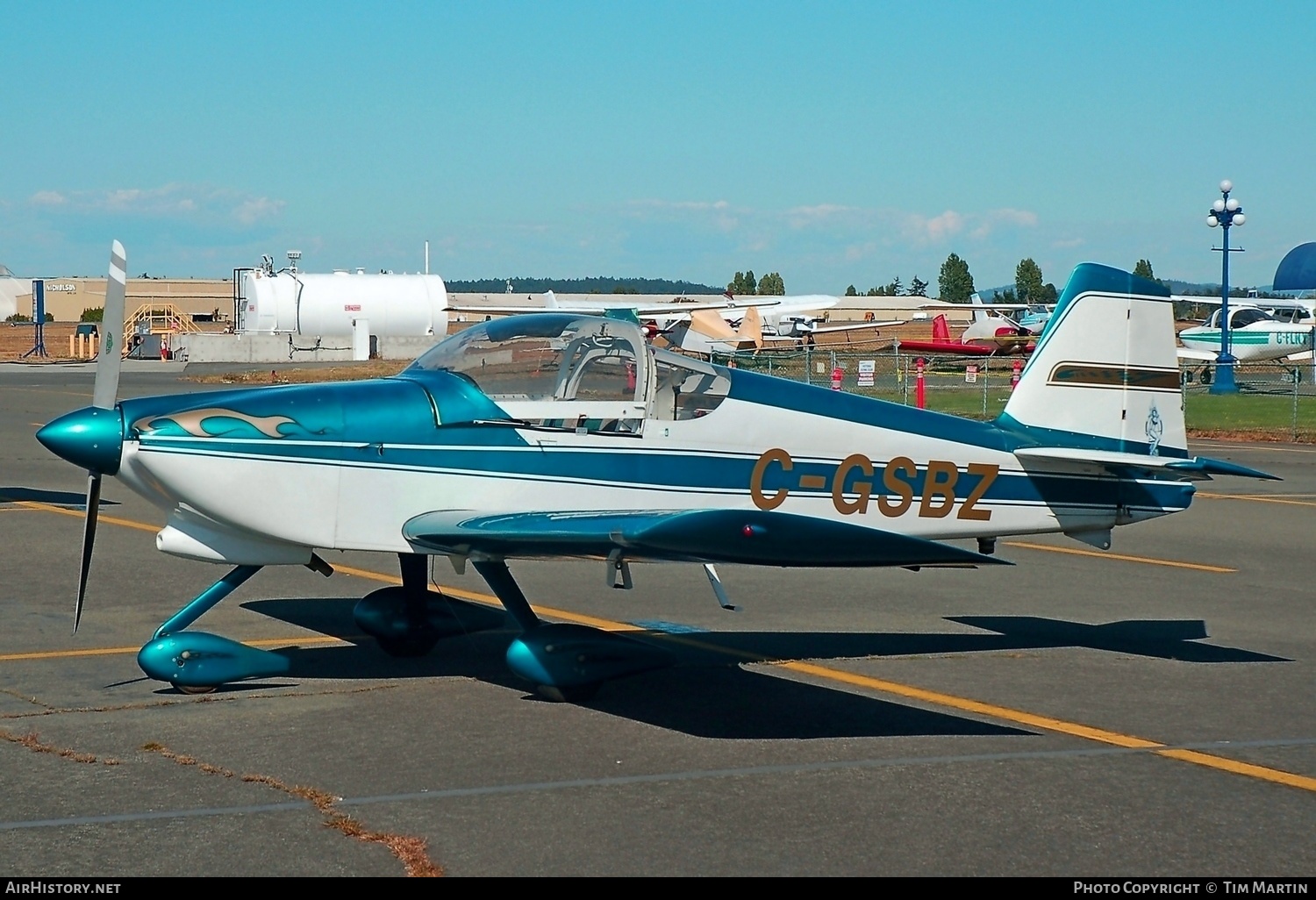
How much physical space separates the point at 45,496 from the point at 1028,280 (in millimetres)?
150615

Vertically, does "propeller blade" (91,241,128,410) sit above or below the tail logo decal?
above

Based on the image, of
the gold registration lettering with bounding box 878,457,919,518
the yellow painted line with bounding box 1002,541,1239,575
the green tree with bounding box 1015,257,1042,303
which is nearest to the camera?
the gold registration lettering with bounding box 878,457,919,518

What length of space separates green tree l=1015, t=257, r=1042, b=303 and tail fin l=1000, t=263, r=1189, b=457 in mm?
143813

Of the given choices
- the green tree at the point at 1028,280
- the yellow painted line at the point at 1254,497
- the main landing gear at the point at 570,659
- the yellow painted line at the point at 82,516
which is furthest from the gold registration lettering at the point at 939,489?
the green tree at the point at 1028,280

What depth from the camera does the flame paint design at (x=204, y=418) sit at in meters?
6.93

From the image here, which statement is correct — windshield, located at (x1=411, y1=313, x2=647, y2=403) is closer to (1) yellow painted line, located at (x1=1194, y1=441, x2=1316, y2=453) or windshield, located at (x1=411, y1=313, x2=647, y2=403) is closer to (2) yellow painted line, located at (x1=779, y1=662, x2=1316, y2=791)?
(2) yellow painted line, located at (x1=779, y1=662, x2=1316, y2=791)

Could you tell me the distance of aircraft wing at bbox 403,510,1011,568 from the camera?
5.93 metres

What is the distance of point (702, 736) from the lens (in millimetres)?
6449

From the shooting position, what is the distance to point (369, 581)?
10.8 meters

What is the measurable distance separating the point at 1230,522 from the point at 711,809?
Result: 1125 centimetres

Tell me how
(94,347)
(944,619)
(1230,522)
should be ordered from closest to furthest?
(944,619) → (1230,522) → (94,347)

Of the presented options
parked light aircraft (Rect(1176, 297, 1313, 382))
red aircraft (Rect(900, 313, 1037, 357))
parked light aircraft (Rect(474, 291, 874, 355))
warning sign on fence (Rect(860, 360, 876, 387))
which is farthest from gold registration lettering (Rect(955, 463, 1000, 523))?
red aircraft (Rect(900, 313, 1037, 357))
